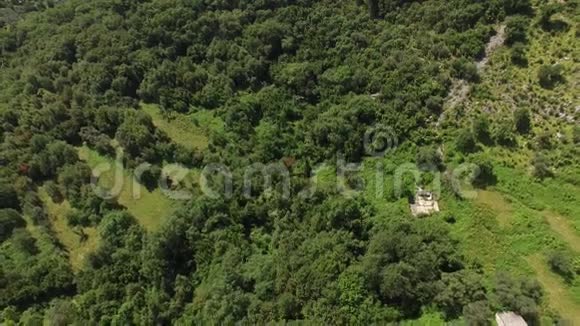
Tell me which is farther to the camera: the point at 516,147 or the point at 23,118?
the point at 23,118

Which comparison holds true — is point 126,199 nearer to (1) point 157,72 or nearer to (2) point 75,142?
(2) point 75,142

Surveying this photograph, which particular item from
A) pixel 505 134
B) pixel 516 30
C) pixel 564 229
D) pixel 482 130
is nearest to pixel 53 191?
pixel 482 130

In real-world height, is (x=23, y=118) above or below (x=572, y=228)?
above

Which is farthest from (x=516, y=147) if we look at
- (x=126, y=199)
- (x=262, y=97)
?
(x=126, y=199)

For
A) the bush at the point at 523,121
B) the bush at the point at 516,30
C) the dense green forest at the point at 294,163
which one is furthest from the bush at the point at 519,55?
the bush at the point at 523,121

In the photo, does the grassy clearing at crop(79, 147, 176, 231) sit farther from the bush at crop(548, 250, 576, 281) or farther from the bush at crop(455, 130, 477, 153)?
the bush at crop(548, 250, 576, 281)

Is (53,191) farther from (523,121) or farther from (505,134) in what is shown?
(523,121)

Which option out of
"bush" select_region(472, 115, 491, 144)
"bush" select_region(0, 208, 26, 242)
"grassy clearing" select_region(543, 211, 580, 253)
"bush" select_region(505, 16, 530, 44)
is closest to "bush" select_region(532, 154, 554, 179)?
"grassy clearing" select_region(543, 211, 580, 253)
